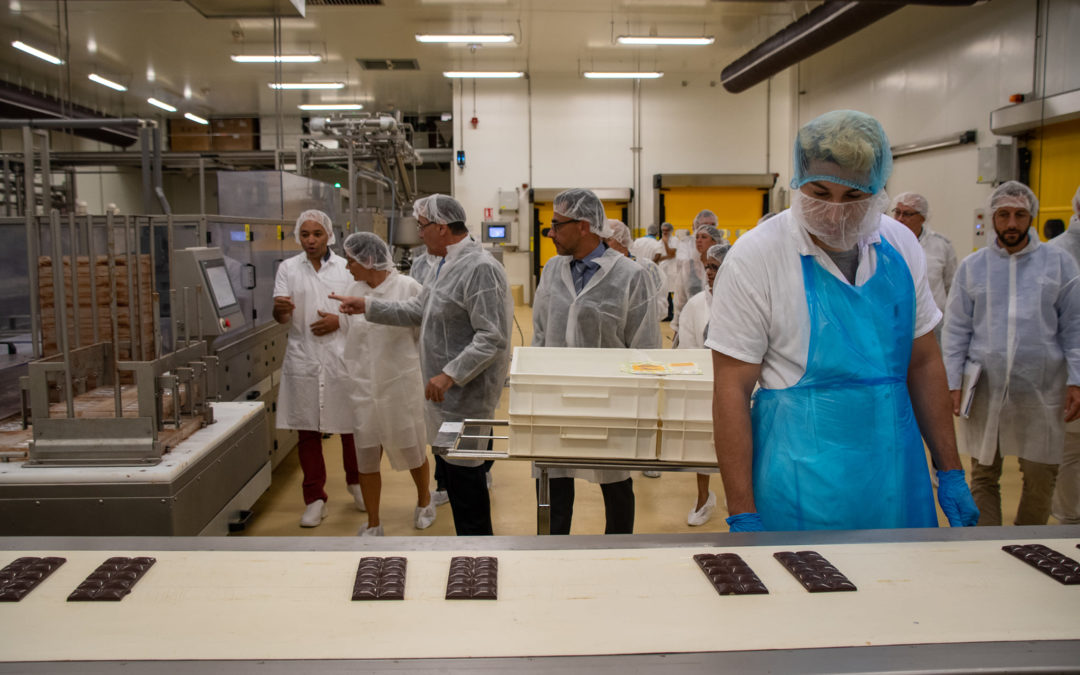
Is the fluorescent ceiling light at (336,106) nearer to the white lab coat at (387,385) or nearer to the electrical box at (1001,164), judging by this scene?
the electrical box at (1001,164)

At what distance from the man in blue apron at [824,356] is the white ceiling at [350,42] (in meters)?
6.10

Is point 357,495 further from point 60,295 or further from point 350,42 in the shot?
point 350,42

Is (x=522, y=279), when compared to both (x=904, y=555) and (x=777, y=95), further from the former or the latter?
(x=904, y=555)

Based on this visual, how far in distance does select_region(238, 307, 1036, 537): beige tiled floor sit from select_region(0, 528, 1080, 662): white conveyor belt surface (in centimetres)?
195

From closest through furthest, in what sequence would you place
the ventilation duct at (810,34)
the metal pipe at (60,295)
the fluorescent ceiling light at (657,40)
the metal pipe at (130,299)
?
the metal pipe at (60,295) < the metal pipe at (130,299) < the ventilation duct at (810,34) < the fluorescent ceiling light at (657,40)

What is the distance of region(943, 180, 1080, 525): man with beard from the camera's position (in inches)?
102

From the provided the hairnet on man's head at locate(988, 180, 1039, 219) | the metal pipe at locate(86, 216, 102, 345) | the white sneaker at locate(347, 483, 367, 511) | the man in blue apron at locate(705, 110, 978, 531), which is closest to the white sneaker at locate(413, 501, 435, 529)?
the white sneaker at locate(347, 483, 367, 511)

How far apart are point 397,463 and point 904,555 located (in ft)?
7.11

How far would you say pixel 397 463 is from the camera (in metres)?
3.02

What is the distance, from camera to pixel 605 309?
243cm

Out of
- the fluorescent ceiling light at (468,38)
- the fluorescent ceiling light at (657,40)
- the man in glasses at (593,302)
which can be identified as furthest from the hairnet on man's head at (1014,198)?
the fluorescent ceiling light at (468,38)

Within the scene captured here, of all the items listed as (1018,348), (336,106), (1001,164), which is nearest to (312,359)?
(1018,348)

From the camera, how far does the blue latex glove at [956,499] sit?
150 cm

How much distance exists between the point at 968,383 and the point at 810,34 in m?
4.40
